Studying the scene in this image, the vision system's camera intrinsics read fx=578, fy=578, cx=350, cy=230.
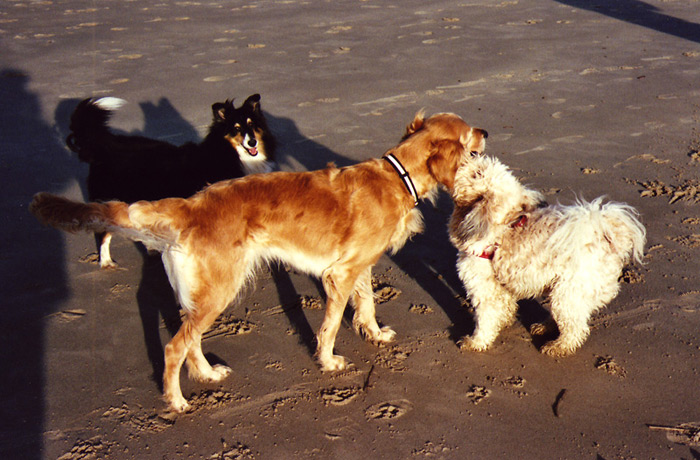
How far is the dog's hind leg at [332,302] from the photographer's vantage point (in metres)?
4.03

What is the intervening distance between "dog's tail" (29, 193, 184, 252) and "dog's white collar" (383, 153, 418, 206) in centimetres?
154

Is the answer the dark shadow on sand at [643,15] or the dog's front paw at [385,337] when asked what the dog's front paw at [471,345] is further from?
the dark shadow on sand at [643,15]

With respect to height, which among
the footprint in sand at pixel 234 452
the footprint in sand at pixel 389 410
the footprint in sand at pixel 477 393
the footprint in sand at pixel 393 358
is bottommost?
the footprint in sand at pixel 234 452

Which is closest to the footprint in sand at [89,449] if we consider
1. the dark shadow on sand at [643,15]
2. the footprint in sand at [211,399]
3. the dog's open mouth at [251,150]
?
the footprint in sand at [211,399]

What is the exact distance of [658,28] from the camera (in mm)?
12508

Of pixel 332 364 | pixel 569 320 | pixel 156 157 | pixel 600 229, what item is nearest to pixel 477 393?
pixel 569 320

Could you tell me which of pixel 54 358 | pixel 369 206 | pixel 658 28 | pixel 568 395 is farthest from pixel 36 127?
pixel 658 28

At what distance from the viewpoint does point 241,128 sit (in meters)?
5.47

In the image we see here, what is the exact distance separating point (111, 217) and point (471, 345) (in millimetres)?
2671

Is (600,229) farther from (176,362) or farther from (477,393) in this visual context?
(176,362)

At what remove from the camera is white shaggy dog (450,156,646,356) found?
3.87 m

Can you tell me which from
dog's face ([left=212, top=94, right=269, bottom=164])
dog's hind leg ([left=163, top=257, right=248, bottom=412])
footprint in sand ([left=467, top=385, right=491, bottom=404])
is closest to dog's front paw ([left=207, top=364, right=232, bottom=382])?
dog's hind leg ([left=163, top=257, right=248, bottom=412])

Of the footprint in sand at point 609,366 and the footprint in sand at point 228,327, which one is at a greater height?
the footprint in sand at point 609,366

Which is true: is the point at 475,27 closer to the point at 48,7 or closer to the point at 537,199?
the point at 537,199
